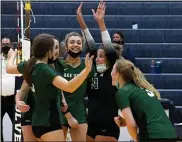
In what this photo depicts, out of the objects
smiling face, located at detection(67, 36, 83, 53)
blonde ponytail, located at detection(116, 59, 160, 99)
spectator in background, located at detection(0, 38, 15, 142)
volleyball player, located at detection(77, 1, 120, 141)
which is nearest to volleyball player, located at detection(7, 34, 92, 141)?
blonde ponytail, located at detection(116, 59, 160, 99)

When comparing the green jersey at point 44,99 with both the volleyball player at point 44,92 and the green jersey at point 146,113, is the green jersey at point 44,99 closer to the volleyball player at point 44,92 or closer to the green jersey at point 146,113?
the volleyball player at point 44,92

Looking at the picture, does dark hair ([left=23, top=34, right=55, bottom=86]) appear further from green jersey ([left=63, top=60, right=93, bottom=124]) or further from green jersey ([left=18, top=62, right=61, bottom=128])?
green jersey ([left=63, top=60, right=93, bottom=124])

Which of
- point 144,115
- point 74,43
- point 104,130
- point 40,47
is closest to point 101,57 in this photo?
point 74,43

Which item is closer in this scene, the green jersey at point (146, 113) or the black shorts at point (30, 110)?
the green jersey at point (146, 113)

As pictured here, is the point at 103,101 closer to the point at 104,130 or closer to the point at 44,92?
the point at 104,130

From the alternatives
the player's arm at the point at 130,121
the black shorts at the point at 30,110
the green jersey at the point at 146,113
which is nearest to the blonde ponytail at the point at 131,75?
the green jersey at the point at 146,113

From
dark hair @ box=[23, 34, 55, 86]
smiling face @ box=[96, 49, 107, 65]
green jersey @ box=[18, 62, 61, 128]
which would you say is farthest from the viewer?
smiling face @ box=[96, 49, 107, 65]

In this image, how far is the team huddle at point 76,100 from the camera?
398cm

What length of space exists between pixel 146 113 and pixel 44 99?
809 mm

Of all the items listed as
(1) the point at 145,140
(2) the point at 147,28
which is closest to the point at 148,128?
(1) the point at 145,140

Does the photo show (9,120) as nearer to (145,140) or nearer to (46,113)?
(46,113)

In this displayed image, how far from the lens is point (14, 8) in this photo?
1100cm

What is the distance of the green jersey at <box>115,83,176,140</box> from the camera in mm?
3949

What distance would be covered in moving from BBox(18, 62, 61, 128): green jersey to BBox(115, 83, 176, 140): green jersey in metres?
0.53
